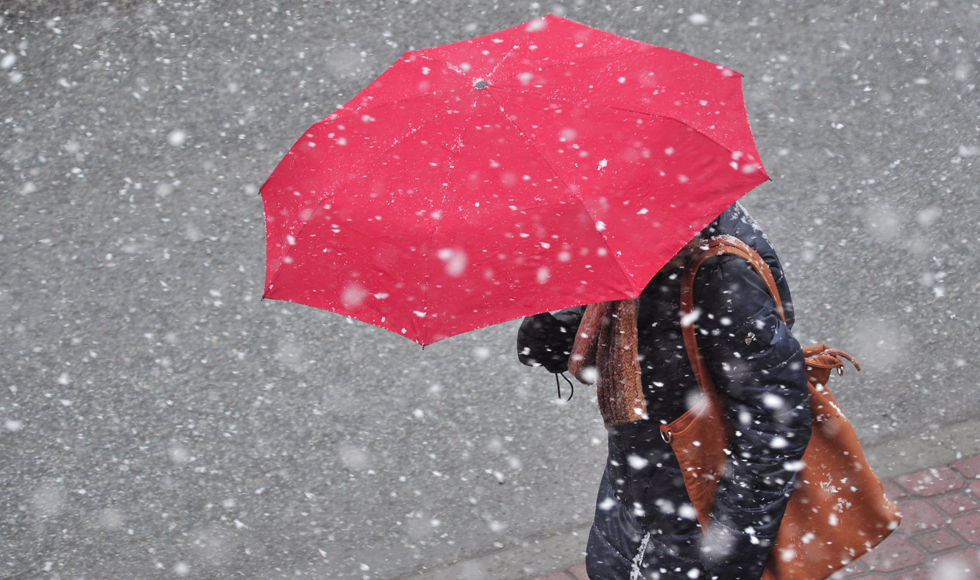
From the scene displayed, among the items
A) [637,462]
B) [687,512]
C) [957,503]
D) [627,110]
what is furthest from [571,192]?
[957,503]

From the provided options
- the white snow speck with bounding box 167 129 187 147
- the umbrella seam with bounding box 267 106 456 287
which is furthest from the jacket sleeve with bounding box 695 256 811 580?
the white snow speck with bounding box 167 129 187 147

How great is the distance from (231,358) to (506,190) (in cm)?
264

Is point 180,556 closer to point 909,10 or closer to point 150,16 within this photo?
point 150,16

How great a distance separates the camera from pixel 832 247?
14.3 feet

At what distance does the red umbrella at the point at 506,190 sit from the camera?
1.70 m

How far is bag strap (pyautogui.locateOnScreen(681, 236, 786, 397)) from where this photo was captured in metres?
1.88

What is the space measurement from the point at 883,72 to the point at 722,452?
128 inches

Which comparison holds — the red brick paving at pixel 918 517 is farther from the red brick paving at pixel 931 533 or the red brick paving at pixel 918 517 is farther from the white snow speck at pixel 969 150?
the white snow speck at pixel 969 150

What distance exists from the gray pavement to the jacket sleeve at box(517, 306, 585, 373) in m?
1.56

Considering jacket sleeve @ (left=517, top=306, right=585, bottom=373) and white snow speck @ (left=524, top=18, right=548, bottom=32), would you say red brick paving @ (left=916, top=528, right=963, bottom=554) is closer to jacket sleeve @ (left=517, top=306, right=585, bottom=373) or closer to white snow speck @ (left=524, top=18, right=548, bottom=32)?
jacket sleeve @ (left=517, top=306, right=585, bottom=373)

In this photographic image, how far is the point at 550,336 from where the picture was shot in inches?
98.7

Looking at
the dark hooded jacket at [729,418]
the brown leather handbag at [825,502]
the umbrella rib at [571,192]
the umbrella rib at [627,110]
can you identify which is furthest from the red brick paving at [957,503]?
the umbrella rib at [571,192]

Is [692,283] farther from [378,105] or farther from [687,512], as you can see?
[378,105]

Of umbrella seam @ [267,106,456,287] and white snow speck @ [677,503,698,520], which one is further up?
umbrella seam @ [267,106,456,287]
